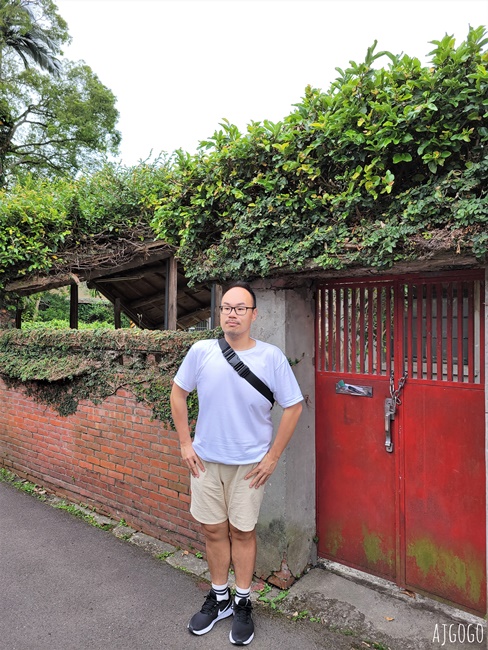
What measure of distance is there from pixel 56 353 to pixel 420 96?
14.9 feet

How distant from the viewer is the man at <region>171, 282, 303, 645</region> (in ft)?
8.69

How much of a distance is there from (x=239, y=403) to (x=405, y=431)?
4.11ft

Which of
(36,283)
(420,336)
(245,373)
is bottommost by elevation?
(245,373)

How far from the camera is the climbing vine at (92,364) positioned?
13.0 feet

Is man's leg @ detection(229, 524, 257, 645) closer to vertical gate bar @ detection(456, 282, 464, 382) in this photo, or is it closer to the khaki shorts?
the khaki shorts

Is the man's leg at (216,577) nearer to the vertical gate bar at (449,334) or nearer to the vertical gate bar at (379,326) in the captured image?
the vertical gate bar at (379,326)

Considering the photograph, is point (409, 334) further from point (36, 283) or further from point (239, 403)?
point (36, 283)

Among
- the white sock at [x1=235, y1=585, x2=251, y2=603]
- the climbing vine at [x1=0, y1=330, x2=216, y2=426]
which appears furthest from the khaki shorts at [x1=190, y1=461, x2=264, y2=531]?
the climbing vine at [x1=0, y1=330, x2=216, y2=426]

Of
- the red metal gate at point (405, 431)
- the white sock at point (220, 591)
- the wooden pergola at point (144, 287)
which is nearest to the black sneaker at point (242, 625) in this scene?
the white sock at point (220, 591)

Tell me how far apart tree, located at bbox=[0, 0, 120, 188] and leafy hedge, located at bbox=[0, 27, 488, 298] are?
20.5 metres

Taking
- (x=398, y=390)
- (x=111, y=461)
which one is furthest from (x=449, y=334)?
(x=111, y=461)

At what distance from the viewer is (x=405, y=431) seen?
9.96 feet

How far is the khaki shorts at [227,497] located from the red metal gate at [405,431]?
0.93 metres

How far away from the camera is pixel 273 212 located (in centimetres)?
299
